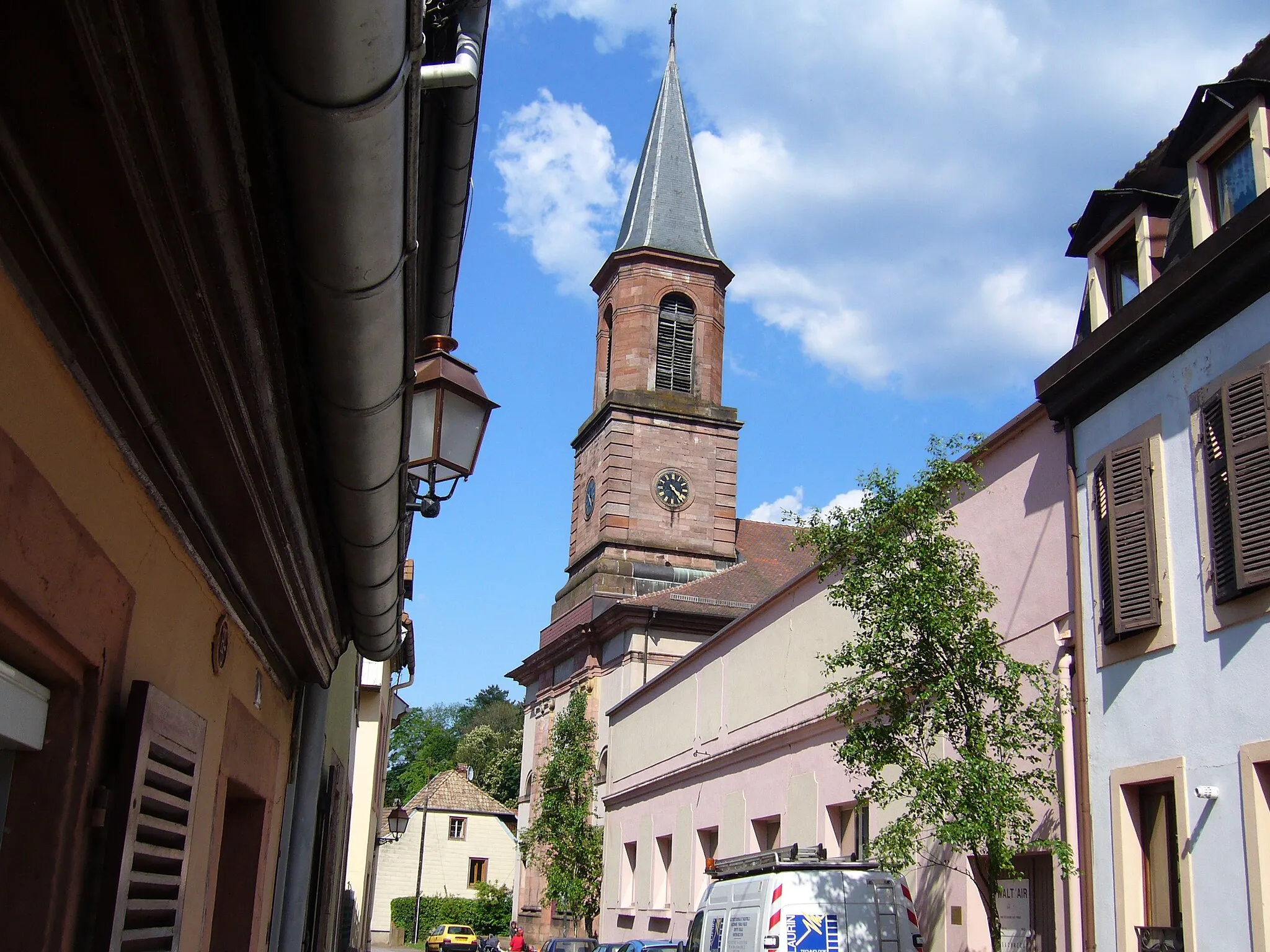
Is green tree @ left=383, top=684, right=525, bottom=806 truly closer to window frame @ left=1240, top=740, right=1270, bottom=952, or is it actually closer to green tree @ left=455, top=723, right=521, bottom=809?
green tree @ left=455, top=723, right=521, bottom=809

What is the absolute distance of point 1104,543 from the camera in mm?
12523

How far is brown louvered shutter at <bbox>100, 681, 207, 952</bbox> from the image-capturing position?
343 centimetres

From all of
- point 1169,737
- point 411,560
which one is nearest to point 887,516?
point 1169,737

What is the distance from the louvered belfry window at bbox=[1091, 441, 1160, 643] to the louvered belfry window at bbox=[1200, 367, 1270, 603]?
880 millimetres

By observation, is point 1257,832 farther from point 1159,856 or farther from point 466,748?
point 466,748

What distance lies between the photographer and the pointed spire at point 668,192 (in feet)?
173

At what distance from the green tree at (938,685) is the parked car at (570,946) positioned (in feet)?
43.9

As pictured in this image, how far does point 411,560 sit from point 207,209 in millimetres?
21537

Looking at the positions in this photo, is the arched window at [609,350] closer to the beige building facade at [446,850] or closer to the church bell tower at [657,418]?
the church bell tower at [657,418]

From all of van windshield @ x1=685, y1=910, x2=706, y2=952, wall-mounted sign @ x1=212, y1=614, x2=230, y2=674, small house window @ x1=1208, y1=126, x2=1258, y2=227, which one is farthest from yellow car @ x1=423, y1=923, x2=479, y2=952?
wall-mounted sign @ x1=212, y1=614, x2=230, y2=674

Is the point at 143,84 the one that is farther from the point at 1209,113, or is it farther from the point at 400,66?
the point at 1209,113

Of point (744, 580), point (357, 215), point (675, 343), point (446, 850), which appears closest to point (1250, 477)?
point (357, 215)

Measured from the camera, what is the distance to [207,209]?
268 centimetres

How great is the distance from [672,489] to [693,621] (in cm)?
658
